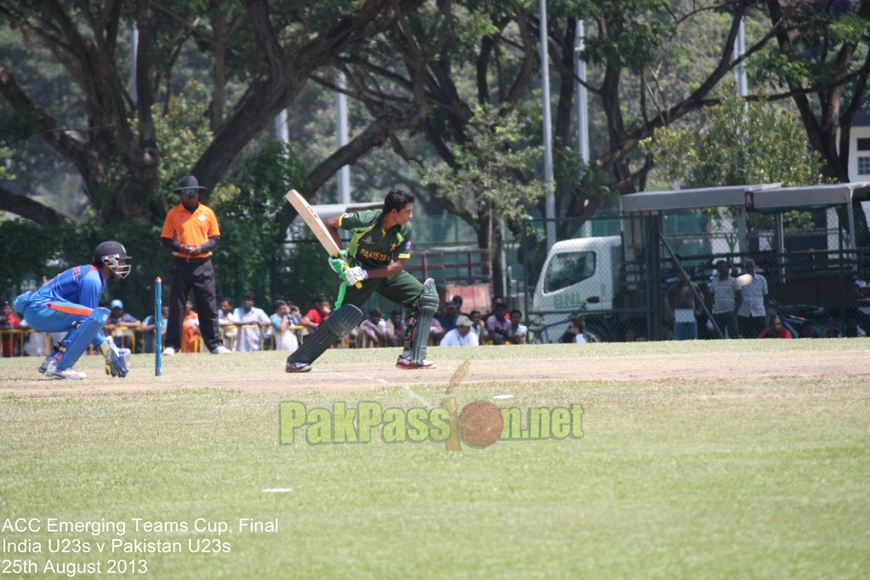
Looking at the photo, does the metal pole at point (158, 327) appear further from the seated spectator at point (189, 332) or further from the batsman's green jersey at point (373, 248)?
the seated spectator at point (189, 332)

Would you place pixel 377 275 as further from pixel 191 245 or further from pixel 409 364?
pixel 191 245

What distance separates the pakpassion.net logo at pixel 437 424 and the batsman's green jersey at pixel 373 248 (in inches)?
94.7

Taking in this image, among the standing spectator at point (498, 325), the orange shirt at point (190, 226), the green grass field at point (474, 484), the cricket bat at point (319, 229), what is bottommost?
the green grass field at point (474, 484)

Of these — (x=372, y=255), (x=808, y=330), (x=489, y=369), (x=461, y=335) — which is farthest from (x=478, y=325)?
(x=372, y=255)

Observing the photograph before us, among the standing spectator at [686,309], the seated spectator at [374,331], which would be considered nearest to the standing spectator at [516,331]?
the seated spectator at [374,331]

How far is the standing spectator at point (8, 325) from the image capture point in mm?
22047

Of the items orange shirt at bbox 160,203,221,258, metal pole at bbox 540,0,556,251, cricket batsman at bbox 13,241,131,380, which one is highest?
metal pole at bbox 540,0,556,251

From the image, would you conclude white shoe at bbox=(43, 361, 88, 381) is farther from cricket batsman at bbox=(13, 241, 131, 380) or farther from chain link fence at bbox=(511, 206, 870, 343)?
chain link fence at bbox=(511, 206, 870, 343)

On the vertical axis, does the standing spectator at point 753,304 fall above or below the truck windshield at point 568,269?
below

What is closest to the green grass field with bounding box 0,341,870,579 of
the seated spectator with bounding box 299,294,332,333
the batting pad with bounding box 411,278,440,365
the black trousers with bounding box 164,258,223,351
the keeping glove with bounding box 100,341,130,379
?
the batting pad with bounding box 411,278,440,365

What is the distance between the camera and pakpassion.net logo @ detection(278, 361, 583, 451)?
8805mm

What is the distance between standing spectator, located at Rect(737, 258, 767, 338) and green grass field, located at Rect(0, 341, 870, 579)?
9.01 meters

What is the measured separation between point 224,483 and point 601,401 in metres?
3.54

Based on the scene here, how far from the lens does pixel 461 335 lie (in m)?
21.5
